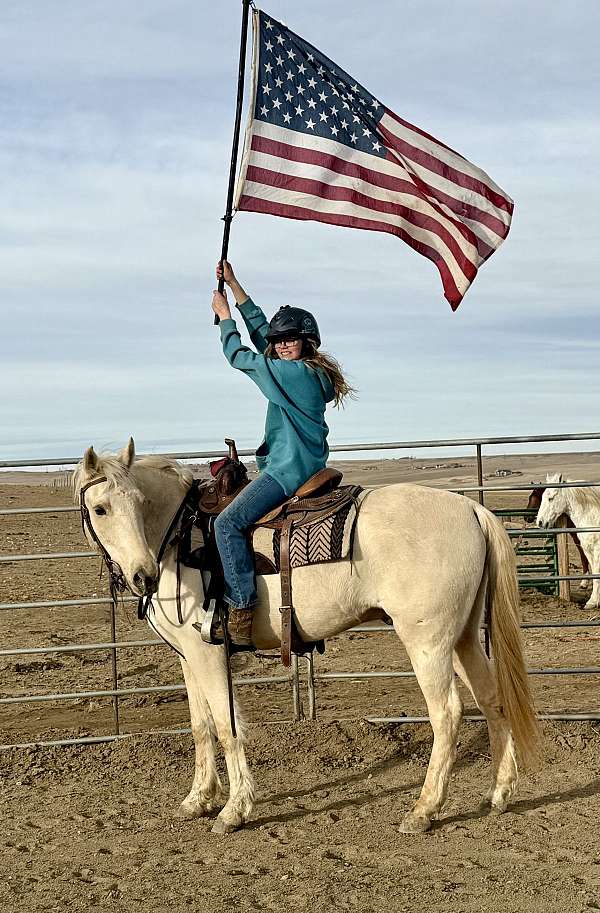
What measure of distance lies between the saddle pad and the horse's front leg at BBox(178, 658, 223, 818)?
0.98 meters

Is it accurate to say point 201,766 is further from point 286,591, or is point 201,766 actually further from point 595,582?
point 595,582

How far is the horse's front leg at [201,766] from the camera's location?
5176 millimetres

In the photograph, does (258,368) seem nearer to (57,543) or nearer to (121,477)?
(121,477)

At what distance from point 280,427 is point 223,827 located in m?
2.16

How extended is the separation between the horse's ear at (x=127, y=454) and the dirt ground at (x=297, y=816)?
6.60 feet

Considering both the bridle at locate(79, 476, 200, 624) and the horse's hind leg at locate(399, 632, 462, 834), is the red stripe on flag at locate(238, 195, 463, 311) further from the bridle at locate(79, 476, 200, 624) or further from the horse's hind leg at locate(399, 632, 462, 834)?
the horse's hind leg at locate(399, 632, 462, 834)

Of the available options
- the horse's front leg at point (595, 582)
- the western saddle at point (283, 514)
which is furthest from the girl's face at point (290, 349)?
the horse's front leg at point (595, 582)

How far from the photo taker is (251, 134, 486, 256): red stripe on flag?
18.4 ft

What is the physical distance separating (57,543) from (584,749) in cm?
1547

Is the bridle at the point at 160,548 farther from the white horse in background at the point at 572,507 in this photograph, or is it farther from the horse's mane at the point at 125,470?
the white horse in background at the point at 572,507

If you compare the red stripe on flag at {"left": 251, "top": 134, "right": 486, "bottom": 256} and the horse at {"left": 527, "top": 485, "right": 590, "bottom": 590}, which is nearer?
the red stripe on flag at {"left": 251, "top": 134, "right": 486, "bottom": 256}

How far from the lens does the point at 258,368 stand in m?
4.71

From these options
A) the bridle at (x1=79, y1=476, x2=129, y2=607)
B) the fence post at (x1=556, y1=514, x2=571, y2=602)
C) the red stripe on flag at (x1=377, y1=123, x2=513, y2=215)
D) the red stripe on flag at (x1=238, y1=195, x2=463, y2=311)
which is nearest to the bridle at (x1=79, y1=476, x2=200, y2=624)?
the bridle at (x1=79, y1=476, x2=129, y2=607)

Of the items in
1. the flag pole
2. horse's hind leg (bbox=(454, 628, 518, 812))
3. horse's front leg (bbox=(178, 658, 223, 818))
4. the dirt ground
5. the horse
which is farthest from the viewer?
the horse
